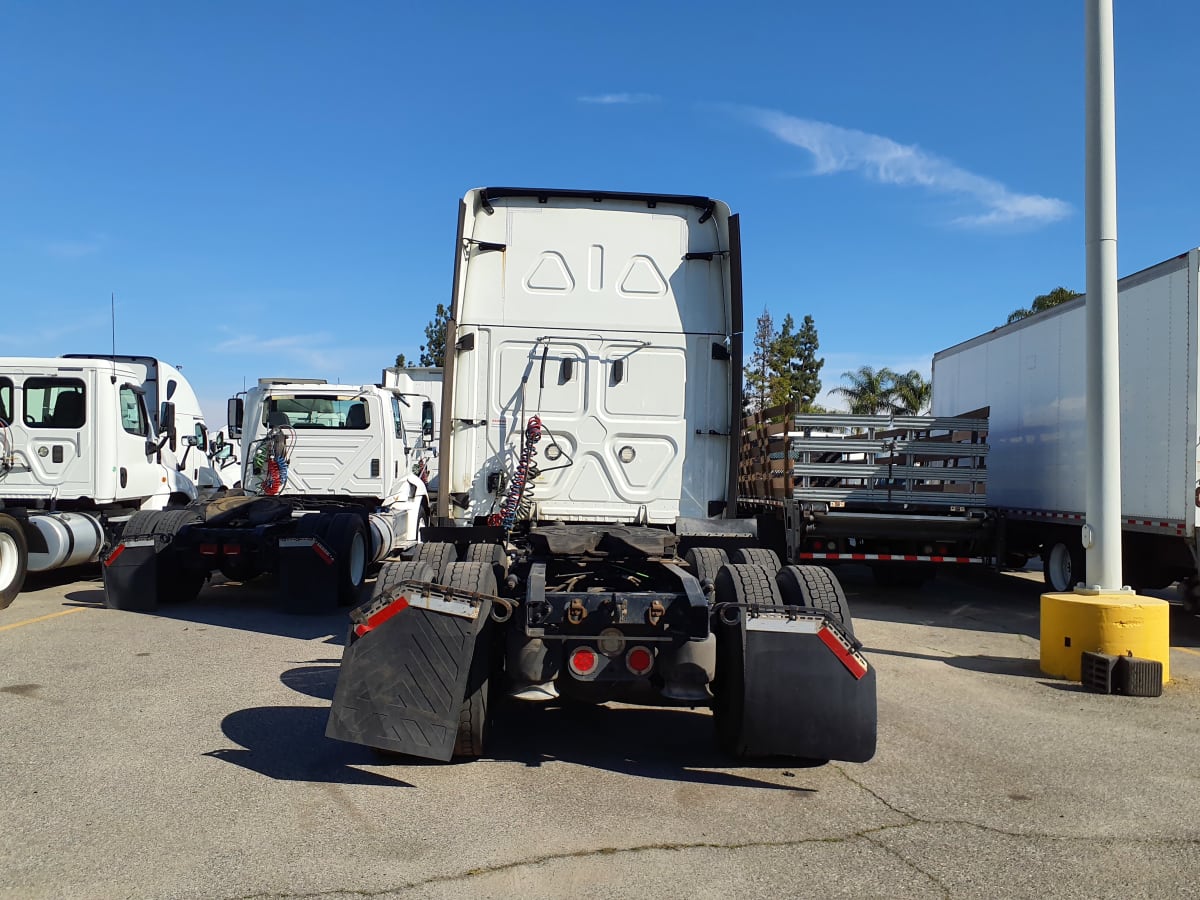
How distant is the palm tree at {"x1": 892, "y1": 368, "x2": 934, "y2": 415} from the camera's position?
40709 mm

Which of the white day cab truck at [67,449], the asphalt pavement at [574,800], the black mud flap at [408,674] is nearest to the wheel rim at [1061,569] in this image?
the asphalt pavement at [574,800]

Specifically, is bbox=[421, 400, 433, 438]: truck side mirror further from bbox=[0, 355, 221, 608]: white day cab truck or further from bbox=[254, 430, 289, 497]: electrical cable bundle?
bbox=[0, 355, 221, 608]: white day cab truck

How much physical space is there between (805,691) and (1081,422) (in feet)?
29.2

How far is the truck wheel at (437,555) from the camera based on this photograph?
19.1 feet

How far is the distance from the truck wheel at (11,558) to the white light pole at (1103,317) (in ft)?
36.0

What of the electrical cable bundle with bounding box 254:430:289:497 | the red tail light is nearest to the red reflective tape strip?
the red tail light

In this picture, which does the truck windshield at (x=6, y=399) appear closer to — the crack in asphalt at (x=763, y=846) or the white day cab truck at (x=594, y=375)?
the white day cab truck at (x=594, y=375)

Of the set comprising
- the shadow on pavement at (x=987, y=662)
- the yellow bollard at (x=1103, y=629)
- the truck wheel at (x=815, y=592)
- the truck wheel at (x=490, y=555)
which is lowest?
the shadow on pavement at (x=987, y=662)

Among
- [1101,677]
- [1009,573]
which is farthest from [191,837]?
[1009,573]

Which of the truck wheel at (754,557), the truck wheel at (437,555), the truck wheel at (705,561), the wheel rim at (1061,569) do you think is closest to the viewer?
the truck wheel at (437,555)

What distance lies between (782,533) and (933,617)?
2404mm

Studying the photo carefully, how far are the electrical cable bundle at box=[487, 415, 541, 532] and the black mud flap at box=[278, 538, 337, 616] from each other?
3.18 m

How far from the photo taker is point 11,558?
10.7 meters

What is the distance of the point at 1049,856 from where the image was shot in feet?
Answer: 13.6
